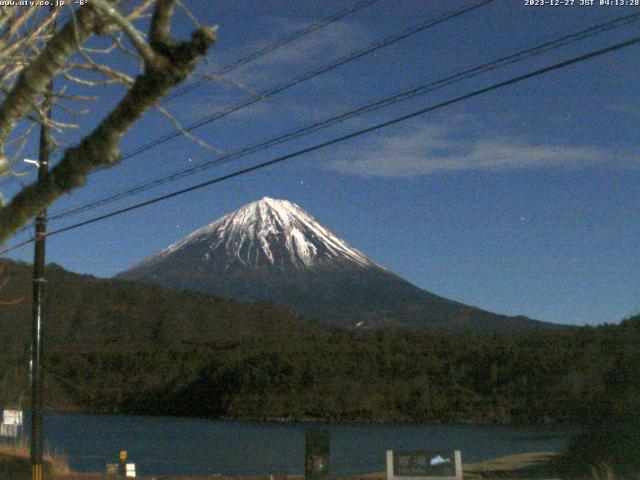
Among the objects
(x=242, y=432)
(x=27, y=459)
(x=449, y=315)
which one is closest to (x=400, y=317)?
(x=449, y=315)

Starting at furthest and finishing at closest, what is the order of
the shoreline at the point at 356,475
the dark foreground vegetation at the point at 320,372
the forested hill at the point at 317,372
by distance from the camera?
the forested hill at the point at 317,372, the dark foreground vegetation at the point at 320,372, the shoreline at the point at 356,475

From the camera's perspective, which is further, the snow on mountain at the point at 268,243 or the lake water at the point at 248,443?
the snow on mountain at the point at 268,243

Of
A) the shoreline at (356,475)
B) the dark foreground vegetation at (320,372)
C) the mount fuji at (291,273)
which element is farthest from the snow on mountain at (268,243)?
the shoreline at (356,475)

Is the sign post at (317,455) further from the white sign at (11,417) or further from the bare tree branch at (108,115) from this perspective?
the bare tree branch at (108,115)

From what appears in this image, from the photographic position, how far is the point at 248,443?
3812 centimetres

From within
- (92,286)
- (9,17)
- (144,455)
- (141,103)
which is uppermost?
(92,286)

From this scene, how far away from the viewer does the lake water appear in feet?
98.7

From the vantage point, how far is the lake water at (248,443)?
3008 cm

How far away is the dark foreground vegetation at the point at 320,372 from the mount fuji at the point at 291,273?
61.8m

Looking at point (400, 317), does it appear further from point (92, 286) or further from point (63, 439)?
point (63, 439)

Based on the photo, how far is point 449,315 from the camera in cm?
12681

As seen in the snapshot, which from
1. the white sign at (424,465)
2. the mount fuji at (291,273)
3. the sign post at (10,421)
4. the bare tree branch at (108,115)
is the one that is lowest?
the white sign at (424,465)

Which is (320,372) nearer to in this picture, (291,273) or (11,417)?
(11,417)

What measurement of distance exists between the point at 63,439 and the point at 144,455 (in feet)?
30.9
